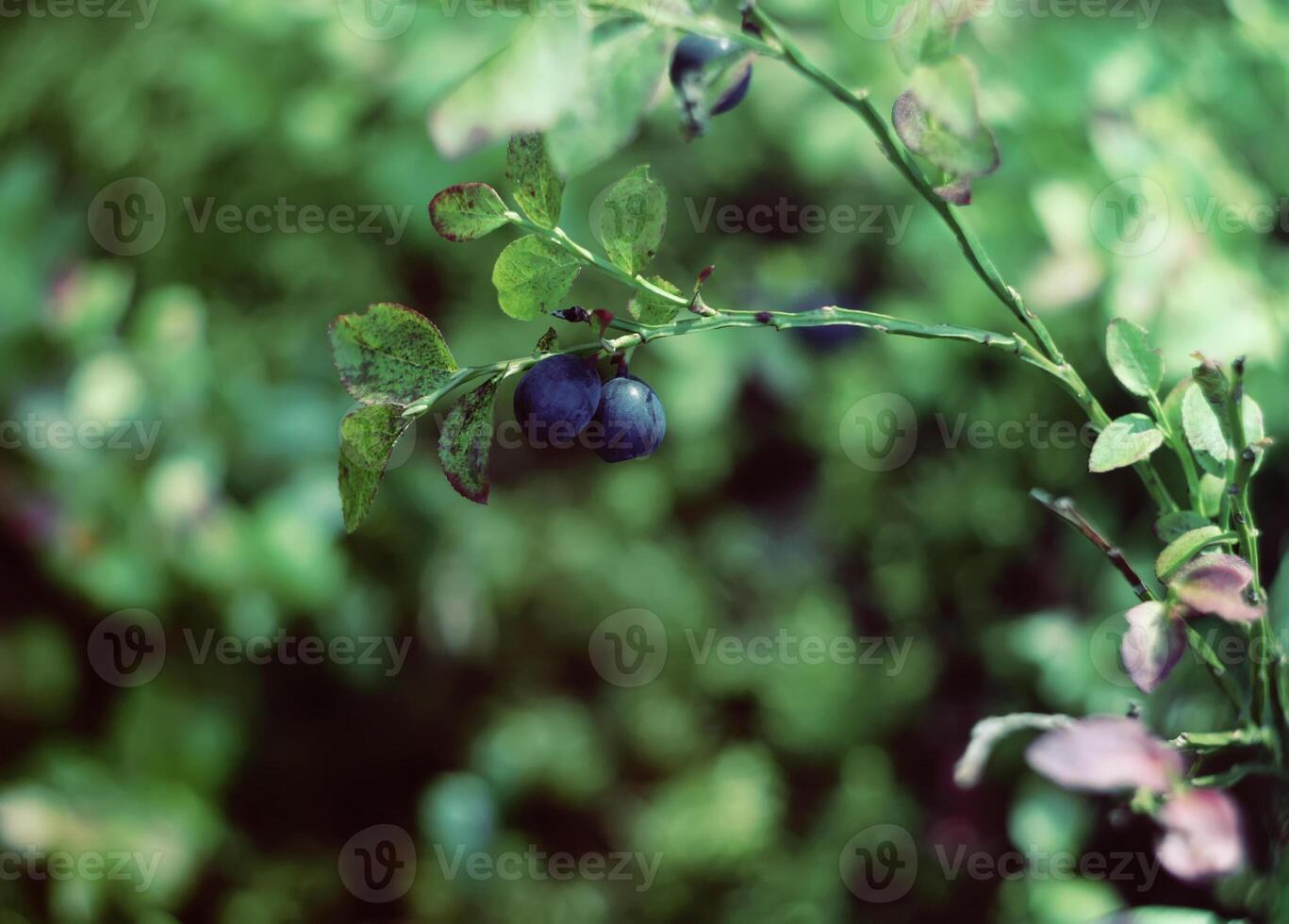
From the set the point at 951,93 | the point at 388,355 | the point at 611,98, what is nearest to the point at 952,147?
the point at 951,93

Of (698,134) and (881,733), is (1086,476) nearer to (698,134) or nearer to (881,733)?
(881,733)

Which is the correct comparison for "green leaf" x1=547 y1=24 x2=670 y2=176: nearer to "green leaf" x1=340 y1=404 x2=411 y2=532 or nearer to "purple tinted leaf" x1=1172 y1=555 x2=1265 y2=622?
"green leaf" x1=340 y1=404 x2=411 y2=532

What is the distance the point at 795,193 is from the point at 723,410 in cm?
46

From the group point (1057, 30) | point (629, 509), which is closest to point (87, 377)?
point (629, 509)

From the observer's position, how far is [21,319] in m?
1.31

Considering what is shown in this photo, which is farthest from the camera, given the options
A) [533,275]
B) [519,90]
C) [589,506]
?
[589,506]

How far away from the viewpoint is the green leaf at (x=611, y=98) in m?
0.30

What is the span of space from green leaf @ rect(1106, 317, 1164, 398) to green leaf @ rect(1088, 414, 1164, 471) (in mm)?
20

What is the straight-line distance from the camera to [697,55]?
1.27 ft

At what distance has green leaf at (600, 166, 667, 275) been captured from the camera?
38 cm

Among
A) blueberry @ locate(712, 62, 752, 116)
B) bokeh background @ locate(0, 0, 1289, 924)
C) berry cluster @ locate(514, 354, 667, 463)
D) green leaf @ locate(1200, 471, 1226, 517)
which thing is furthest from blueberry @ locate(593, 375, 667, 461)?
bokeh background @ locate(0, 0, 1289, 924)

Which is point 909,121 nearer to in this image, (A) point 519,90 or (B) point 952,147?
(B) point 952,147

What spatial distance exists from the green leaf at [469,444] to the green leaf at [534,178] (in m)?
0.07

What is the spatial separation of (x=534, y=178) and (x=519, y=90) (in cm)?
9
